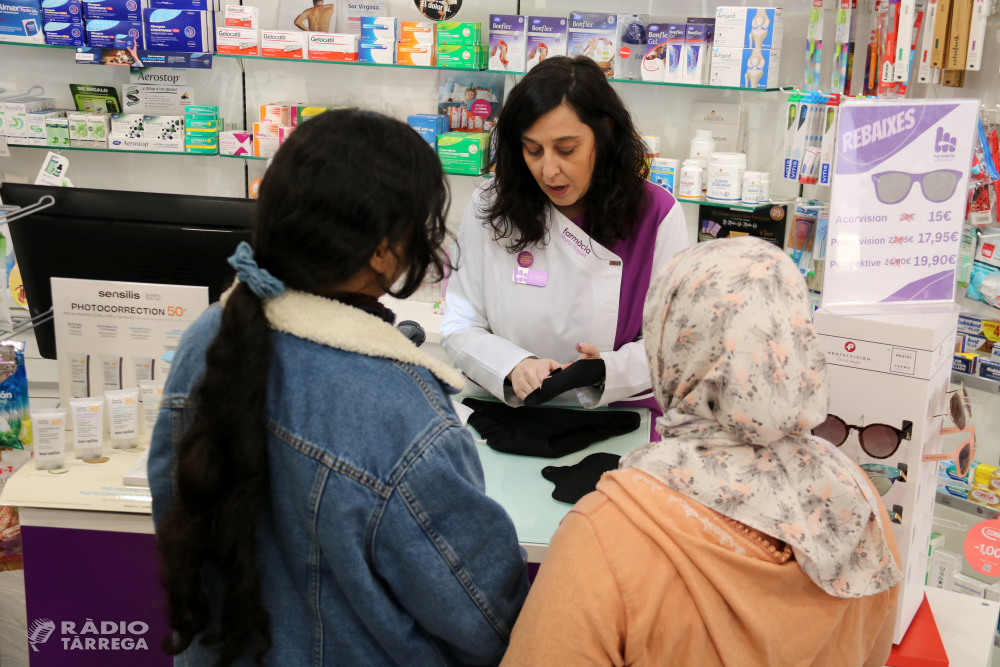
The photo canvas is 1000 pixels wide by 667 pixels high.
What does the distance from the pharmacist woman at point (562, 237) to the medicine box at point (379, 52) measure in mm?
1464

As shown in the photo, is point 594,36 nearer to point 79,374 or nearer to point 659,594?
point 79,374

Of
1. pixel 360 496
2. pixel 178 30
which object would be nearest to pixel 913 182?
pixel 360 496

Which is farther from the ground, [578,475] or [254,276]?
[254,276]

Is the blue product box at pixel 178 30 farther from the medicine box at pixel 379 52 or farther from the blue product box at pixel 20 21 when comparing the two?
the medicine box at pixel 379 52

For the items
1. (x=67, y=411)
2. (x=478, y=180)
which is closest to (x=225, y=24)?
(x=478, y=180)

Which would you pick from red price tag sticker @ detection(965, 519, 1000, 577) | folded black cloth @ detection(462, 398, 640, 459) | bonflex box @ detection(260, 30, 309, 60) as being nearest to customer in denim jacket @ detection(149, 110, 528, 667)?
folded black cloth @ detection(462, 398, 640, 459)

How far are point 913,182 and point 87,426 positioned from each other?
1731 millimetres

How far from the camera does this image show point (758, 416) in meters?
0.98

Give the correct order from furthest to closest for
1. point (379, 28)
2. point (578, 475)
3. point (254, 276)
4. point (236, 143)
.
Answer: point (236, 143)
point (379, 28)
point (578, 475)
point (254, 276)

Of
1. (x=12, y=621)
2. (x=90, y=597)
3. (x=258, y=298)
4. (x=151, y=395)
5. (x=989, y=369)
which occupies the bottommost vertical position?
(x=12, y=621)

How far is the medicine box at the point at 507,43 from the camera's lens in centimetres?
324

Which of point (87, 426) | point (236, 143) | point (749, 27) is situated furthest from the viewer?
point (236, 143)

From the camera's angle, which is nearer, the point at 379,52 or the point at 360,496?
the point at 360,496

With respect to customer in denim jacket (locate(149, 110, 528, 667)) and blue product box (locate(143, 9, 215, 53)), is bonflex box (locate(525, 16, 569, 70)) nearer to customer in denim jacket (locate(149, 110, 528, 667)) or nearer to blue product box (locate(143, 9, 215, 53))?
blue product box (locate(143, 9, 215, 53))
